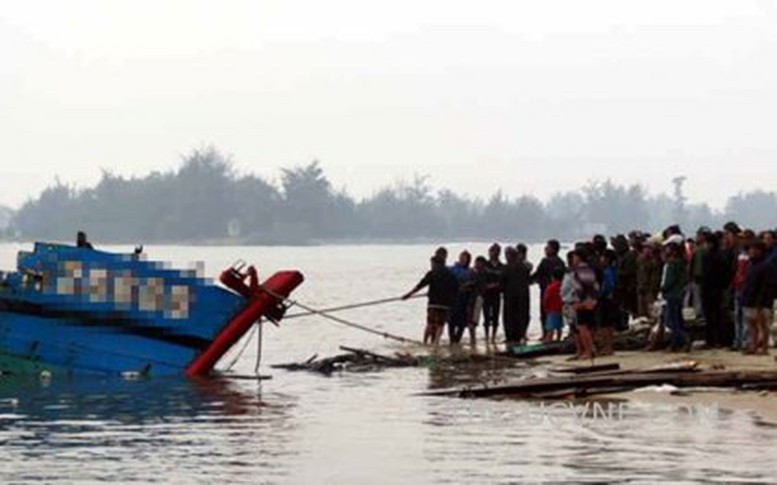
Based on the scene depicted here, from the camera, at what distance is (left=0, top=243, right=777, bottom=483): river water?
16219 mm

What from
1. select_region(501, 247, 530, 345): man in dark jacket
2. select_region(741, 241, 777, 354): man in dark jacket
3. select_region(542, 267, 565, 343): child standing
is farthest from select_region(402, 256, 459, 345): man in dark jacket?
select_region(741, 241, 777, 354): man in dark jacket

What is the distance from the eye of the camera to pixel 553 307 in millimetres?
28984

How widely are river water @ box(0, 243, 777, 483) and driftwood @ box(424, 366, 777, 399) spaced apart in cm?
42

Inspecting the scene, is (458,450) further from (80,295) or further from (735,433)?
(80,295)

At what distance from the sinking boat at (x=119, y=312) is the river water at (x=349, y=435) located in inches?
18.8

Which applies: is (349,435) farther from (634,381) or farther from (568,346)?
(568,346)

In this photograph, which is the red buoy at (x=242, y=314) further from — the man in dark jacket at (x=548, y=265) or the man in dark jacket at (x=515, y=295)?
the man in dark jacket at (x=548, y=265)

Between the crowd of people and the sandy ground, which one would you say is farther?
the crowd of people

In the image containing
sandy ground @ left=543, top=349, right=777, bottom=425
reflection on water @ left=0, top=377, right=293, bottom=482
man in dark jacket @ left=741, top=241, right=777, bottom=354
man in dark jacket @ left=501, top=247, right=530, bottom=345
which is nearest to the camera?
reflection on water @ left=0, top=377, right=293, bottom=482

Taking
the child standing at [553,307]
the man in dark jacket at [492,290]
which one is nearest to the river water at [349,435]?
the child standing at [553,307]

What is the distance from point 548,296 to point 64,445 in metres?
11.4

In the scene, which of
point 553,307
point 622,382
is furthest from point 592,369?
point 553,307

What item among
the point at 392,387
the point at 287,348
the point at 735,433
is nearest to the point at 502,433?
the point at 735,433

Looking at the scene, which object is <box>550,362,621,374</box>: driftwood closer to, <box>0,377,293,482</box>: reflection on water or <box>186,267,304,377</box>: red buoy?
<box>0,377,293,482</box>: reflection on water
